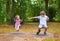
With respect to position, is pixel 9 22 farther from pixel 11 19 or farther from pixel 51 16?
pixel 51 16

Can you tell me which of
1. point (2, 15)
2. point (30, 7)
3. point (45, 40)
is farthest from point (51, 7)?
point (45, 40)

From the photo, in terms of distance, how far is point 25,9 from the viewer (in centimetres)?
2803

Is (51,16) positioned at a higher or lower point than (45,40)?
lower

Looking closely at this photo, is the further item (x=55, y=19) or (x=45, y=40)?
(x=55, y=19)

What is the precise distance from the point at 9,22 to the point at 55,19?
36.7ft

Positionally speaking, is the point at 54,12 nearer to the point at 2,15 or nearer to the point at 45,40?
the point at 2,15

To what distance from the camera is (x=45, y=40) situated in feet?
38.5

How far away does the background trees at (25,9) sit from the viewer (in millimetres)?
26709

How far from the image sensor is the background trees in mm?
26709

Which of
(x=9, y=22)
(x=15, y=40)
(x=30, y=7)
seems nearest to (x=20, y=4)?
(x=9, y=22)

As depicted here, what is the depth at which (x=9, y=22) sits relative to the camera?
2934 cm

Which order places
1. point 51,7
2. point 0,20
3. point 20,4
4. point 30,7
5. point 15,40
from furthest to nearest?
point 51,7 → point 30,7 → point 20,4 → point 0,20 → point 15,40

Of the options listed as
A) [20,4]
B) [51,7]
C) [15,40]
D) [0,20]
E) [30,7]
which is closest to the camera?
[15,40]

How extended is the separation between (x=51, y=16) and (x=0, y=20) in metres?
15.7
